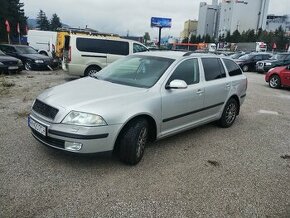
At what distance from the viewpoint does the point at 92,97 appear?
13.1ft

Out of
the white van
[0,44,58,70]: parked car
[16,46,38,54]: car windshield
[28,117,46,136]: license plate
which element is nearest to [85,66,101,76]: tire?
the white van

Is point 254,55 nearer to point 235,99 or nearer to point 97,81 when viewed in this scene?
point 235,99

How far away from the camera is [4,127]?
5609 millimetres

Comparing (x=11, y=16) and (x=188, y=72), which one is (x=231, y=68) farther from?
(x=11, y=16)

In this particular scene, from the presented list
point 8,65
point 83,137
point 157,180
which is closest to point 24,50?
point 8,65

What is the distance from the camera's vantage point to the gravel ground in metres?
3.22

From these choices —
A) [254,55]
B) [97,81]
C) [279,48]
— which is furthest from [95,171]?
[279,48]

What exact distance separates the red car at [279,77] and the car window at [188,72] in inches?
375

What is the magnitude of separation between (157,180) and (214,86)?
8.31ft

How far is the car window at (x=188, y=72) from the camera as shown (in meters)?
4.84

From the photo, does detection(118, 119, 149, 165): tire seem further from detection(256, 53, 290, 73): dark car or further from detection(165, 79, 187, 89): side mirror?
detection(256, 53, 290, 73): dark car

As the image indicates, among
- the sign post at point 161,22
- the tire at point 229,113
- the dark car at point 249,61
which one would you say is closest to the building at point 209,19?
→ the sign post at point 161,22

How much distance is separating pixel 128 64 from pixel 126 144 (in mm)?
1873

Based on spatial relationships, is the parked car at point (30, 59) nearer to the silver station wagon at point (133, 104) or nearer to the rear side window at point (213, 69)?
the silver station wagon at point (133, 104)
